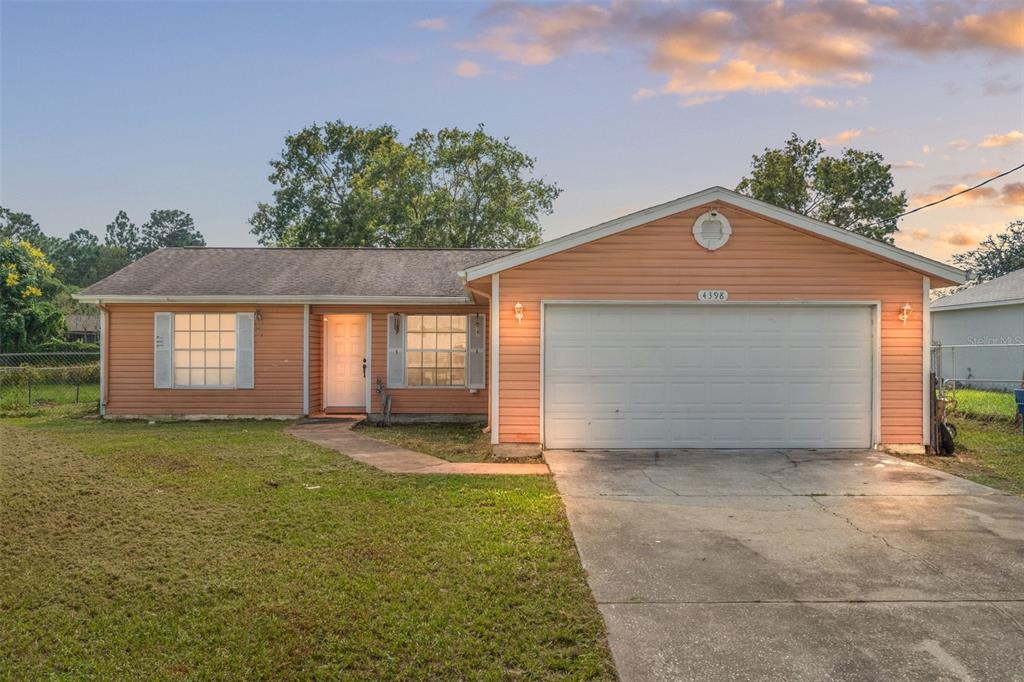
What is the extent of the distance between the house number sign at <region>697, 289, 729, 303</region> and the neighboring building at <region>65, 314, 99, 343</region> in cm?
3191

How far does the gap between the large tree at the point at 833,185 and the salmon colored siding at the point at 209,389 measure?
2458 cm

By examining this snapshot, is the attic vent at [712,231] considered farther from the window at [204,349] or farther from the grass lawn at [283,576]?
the window at [204,349]

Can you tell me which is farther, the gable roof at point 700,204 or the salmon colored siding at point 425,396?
the salmon colored siding at point 425,396

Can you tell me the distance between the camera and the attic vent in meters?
8.45

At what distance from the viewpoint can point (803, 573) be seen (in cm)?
402

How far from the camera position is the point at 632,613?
3375 mm

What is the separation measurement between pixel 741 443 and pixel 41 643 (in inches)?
312

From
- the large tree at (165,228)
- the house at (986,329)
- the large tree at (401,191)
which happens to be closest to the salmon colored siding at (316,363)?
the house at (986,329)

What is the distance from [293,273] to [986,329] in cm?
2059

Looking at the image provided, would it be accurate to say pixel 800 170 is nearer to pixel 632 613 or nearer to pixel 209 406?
pixel 209 406

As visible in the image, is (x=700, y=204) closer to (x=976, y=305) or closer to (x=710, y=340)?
(x=710, y=340)

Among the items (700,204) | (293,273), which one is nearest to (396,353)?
(293,273)

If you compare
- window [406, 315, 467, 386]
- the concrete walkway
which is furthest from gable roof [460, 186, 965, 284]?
window [406, 315, 467, 386]

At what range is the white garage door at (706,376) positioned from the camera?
8547 millimetres
